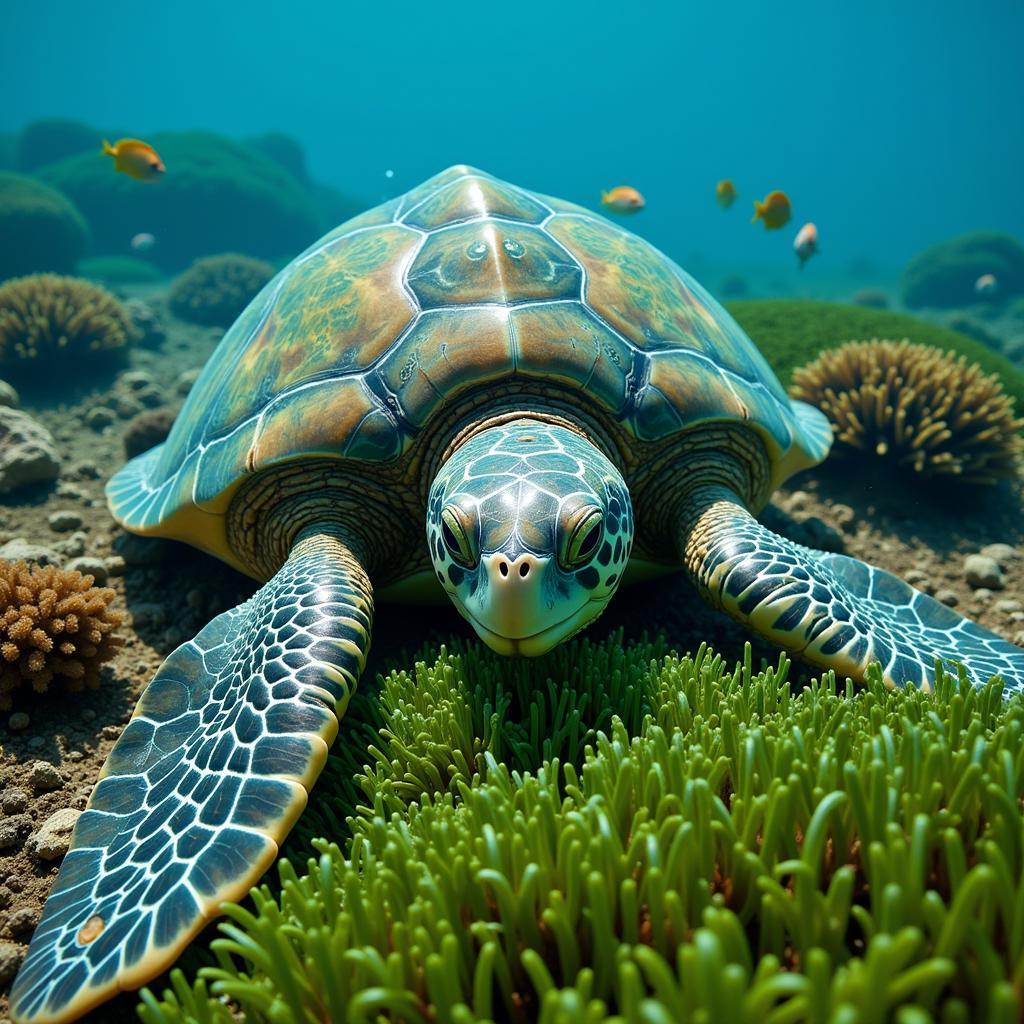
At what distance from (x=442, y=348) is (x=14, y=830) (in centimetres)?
204

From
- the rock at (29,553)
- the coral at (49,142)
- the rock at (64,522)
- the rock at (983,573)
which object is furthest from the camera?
the coral at (49,142)

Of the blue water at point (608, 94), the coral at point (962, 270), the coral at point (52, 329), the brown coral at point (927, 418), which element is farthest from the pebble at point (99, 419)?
the blue water at point (608, 94)

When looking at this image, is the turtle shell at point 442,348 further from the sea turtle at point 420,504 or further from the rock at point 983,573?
the rock at point 983,573

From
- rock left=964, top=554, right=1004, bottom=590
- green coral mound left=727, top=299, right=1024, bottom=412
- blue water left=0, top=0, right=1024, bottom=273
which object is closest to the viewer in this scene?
rock left=964, top=554, right=1004, bottom=590

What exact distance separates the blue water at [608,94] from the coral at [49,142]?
232ft

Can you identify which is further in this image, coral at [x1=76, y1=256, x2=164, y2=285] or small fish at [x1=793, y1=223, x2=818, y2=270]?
coral at [x1=76, y1=256, x2=164, y2=285]

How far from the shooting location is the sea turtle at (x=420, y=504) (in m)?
1.69

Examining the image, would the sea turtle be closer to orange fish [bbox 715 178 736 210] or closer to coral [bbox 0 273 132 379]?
coral [bbox 0 273 132 379]

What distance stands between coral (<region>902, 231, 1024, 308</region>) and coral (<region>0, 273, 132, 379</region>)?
23.5 meters

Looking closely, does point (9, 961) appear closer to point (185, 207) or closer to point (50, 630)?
point (50, 630)

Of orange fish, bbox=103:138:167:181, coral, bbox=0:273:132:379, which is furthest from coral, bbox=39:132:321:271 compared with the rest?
coral, bbox=0:273:132:379

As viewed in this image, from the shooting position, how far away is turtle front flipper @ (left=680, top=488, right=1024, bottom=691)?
2.20 metres

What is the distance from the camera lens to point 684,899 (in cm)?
112

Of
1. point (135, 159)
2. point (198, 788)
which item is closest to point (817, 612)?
point (198, 788)
